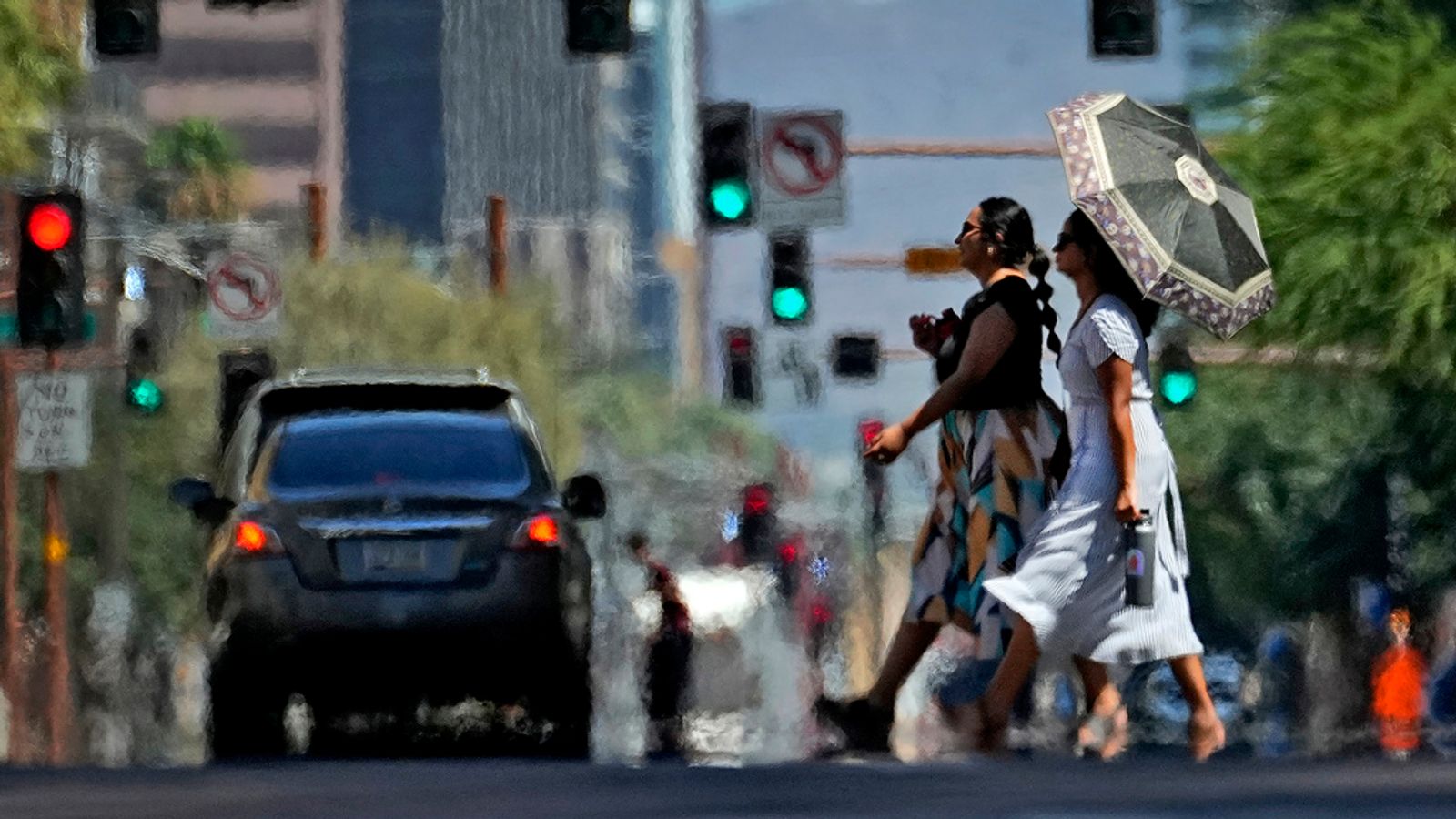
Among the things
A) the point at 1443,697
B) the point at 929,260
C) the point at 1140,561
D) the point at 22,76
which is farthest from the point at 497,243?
the point at 1140,561

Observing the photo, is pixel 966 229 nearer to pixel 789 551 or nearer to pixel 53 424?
pixel 53 424

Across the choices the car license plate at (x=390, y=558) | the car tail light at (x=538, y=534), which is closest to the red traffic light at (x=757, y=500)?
the car tail light at (x=538, y=534)

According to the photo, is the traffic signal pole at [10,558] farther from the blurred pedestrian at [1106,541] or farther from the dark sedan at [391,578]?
the blurred pedestrian at [1106,541]

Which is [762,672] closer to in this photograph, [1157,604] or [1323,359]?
[1323,359]

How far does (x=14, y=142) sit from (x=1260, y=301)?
16.8 m

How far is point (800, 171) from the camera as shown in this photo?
2758 cm

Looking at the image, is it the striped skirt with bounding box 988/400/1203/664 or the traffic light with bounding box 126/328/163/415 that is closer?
the striped skirt with bounding box 988/400/1203/664

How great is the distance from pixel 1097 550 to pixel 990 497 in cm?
71

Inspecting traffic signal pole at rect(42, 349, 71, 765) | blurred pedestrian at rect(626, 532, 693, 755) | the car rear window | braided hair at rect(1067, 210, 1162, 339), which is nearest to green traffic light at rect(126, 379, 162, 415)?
traffic signal pole at rect(42, 349, 71, 765)

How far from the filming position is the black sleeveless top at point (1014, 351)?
1142cm

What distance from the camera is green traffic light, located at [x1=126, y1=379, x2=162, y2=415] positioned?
99.6 feet

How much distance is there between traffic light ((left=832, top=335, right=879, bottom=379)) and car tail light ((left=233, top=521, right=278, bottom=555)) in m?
25.1

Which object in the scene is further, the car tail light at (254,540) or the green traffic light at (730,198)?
the green traffic light at (730,198)

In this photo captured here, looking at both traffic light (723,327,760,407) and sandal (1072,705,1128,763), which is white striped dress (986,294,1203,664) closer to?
sandal (1072,705,1128,763)
